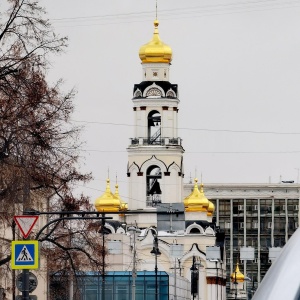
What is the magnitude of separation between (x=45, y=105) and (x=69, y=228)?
1240 centimetres

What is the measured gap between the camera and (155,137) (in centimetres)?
13638

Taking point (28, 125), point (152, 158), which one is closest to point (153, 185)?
point (152, 158)

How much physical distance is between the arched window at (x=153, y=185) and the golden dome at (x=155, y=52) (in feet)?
30.5

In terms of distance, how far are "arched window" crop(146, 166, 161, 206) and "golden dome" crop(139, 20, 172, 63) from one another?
366 inches

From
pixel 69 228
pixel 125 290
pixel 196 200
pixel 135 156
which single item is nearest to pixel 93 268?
pixel 69 228

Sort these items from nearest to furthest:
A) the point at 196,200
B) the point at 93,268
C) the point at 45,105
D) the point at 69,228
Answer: the point at 45,105
the point at 93,268
the point at 69,228
the point at 196,200

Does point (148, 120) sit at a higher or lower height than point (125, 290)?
higher

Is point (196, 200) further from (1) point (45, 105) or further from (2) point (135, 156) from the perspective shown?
(1) point (45, 105)

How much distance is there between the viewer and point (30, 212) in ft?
102

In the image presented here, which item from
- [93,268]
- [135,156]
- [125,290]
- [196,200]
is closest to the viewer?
[93,268]

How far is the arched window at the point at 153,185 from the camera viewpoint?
131 metres

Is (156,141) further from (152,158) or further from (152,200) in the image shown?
(152,200)

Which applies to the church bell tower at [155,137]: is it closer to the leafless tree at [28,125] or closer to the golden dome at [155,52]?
the golden dome at [155,52]

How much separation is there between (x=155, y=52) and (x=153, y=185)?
37.1 ft
